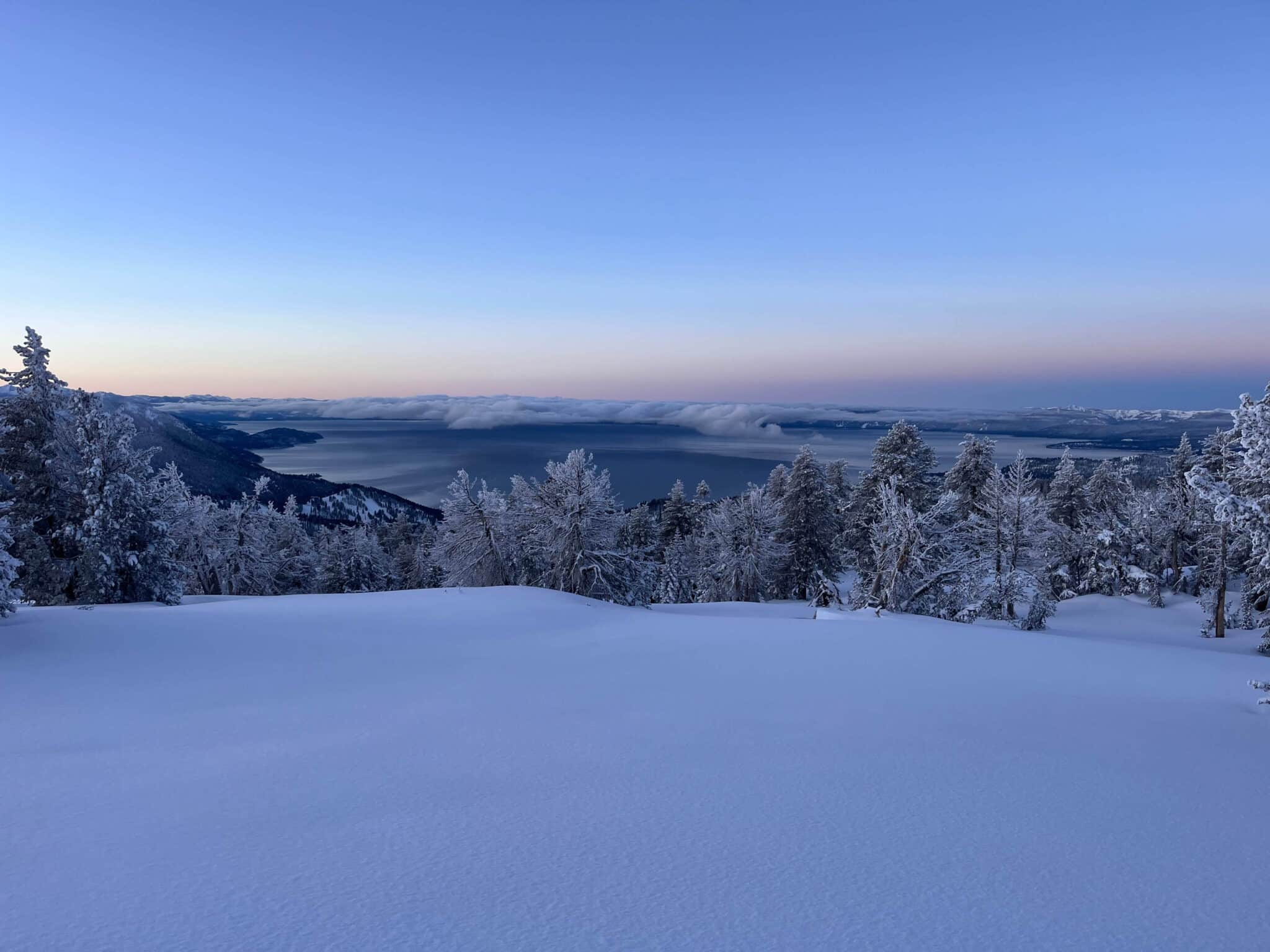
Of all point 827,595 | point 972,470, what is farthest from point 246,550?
point 972,470

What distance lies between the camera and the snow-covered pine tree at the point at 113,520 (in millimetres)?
19266

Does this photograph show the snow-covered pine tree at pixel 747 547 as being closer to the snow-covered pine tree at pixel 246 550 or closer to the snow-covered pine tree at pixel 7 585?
the snow-covered pine tree at pixel 246 550

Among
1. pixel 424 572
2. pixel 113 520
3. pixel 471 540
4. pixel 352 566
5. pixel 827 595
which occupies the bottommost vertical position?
pixel 424 572

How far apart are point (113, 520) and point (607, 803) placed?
22509 mm

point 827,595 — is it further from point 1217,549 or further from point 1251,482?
point 1217,549

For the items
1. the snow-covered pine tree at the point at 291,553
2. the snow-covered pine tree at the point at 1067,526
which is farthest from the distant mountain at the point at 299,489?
the snow-covered pine tree at the point at 1067,526

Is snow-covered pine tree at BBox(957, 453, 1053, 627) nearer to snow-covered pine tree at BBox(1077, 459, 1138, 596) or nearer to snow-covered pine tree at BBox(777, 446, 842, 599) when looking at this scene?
snow-covered pine tree at BBox(1077, 459, 1138, 596)

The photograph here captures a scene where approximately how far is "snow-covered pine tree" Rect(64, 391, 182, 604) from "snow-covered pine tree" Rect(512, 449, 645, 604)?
47.3 feet

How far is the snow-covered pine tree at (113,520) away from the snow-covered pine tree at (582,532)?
14.4m

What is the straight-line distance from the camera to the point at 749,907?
126 inches

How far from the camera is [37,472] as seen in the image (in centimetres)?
1956

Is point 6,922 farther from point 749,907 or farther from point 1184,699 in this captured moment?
point 1184,699

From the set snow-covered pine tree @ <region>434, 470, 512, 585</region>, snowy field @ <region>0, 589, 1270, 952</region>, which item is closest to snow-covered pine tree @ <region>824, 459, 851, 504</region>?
snow-covered pine tree @ <region>434, 470, 512, 585</region>

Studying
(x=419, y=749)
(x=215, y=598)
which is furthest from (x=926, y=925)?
(x=215, y=598)
